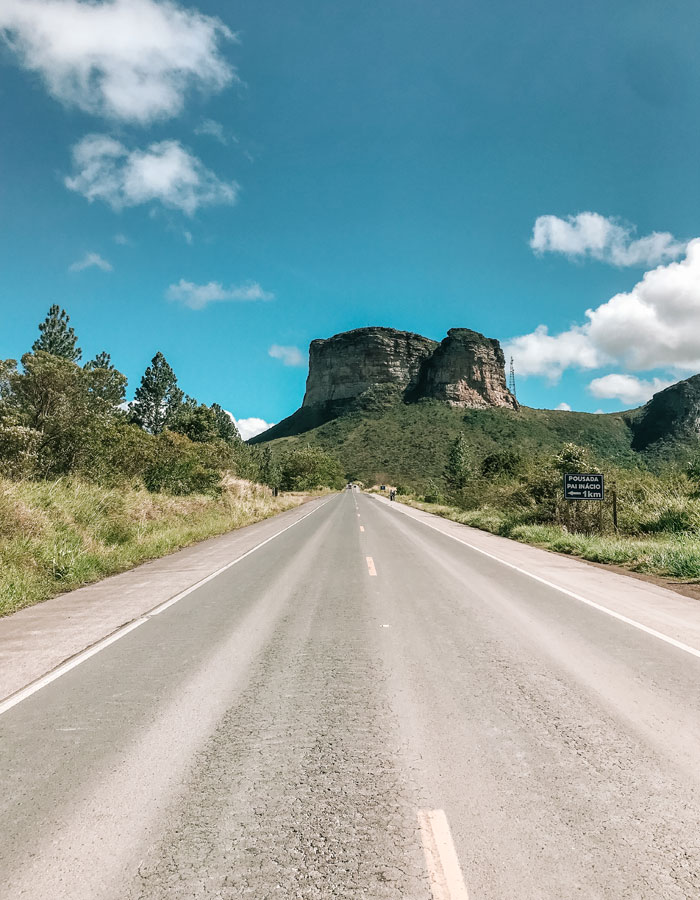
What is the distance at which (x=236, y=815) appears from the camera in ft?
8.80

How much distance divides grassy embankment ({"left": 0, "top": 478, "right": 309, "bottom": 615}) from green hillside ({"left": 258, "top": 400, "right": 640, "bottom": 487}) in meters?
69.5

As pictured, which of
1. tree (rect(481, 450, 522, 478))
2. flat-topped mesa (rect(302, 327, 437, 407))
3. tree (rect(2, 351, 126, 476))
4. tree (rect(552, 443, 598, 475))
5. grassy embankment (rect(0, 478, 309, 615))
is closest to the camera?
grassy embankment (rect(0, 478, 309, 615))

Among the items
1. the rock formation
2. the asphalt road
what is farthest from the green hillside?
the asphalt road

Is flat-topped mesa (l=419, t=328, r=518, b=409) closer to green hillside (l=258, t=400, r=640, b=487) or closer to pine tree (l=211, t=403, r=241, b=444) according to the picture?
green hillside (l=258, t=400, r=640, b=487)

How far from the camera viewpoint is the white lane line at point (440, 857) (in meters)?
2.11

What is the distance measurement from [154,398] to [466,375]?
9693 centimetres

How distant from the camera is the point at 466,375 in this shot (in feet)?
448

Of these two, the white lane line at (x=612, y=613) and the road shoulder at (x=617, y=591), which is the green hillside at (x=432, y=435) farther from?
the white lane line at (x=612, y=613)

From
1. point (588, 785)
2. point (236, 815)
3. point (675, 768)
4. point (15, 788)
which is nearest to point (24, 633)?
point (15, 788)

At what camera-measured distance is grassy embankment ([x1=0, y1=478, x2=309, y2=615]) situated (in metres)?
9.00

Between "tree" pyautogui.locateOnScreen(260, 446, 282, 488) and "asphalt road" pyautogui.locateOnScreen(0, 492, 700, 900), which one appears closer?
"asphalt road" pyautogui.locateOnScreen(0, 492, 700, 900)

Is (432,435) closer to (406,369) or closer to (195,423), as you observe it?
(406,369)

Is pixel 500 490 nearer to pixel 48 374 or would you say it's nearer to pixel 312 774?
pixel 48 374

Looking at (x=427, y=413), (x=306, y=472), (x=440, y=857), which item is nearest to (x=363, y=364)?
(x=427, y=413)
